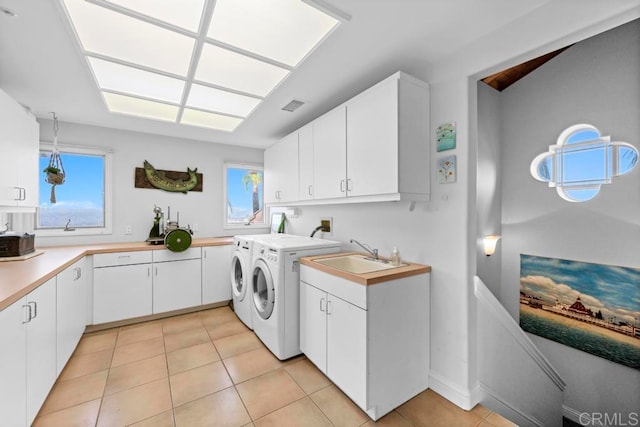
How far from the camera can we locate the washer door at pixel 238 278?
2.96m

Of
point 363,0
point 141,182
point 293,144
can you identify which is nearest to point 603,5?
point 363,0

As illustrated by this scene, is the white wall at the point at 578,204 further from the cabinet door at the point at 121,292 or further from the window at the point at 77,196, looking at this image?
the window at the point at 77,196

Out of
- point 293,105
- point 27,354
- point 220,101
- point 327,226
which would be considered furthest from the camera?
point 327,226

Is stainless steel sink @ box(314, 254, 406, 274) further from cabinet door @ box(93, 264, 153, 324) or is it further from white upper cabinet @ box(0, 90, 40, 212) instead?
white upper cabinet @ box(0, 90, 40, 212)

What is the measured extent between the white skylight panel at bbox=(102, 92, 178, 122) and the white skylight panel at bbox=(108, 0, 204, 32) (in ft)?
4.41

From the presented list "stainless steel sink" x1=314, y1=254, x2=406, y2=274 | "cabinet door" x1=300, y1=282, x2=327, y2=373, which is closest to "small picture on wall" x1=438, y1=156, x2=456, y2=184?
"stainless steel sink" x1=314, y1=254, x2=406, y2=274

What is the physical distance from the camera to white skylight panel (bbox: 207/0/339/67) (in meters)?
1.33

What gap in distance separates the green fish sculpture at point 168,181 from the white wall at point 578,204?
431 cm

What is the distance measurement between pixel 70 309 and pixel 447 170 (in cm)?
331

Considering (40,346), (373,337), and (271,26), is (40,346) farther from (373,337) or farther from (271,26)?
(271,26)

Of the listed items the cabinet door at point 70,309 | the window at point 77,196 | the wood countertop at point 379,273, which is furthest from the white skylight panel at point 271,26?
the window at point 77,196

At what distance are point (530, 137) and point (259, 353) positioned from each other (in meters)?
3.87

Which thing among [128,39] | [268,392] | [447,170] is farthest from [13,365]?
[447,170]

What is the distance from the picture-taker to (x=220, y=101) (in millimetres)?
2492
